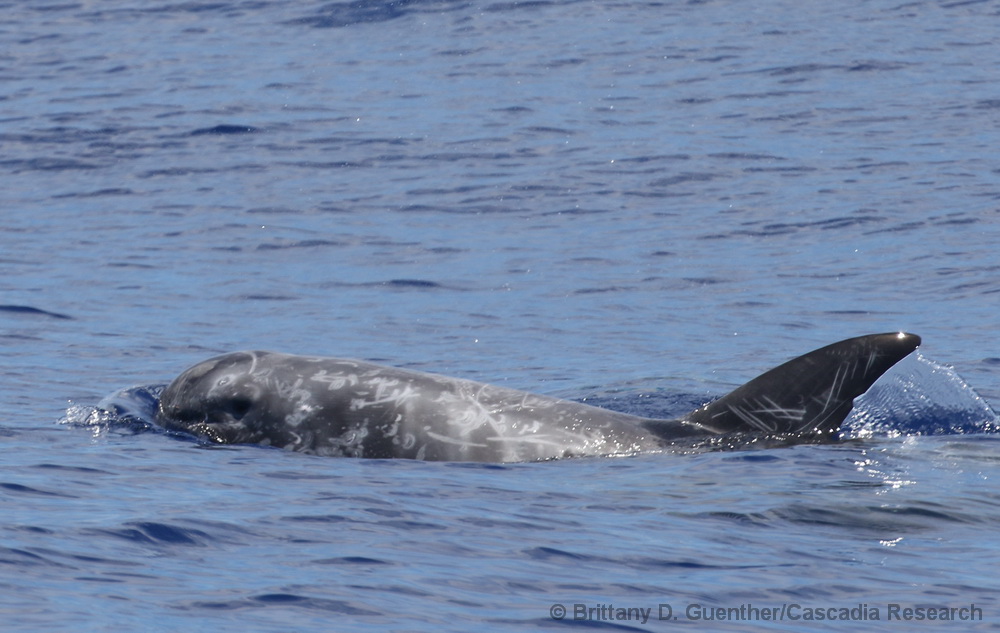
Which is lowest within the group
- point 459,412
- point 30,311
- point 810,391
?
point 30,311

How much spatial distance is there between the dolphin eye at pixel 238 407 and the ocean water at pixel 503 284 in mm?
422

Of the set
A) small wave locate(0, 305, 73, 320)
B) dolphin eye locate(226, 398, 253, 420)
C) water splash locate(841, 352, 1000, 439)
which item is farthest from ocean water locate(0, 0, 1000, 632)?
dolphin eye locate(226, 398, 253, 420)

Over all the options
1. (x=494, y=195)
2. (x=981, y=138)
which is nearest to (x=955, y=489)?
(x=494, y=195)

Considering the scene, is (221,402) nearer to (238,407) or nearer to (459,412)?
(238,407)

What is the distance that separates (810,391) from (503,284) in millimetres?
11210

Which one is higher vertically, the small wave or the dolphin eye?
the dolphin eye

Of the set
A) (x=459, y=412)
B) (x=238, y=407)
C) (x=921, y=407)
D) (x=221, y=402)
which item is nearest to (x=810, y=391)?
(x=921, y=407)

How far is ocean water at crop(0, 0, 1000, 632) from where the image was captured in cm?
853

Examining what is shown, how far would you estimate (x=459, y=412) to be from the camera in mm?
12227

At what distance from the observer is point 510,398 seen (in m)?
12.5

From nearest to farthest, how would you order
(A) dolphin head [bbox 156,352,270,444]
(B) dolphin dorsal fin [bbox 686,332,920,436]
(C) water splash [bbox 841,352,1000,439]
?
(B) dolphin dorsal fin [bbox 686,332,920,436] < (A) dolphin head [bbox 156,352,270,444] < (C) water splash [bbox 841,352,1000,439]

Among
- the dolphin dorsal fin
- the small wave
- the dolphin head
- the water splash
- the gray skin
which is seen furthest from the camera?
the small wave

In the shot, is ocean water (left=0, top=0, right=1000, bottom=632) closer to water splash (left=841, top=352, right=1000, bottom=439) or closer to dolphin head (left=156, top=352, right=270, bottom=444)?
water splash (left=841, top=352, right=1000, bottom=439)

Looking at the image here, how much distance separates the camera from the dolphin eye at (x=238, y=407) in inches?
497
